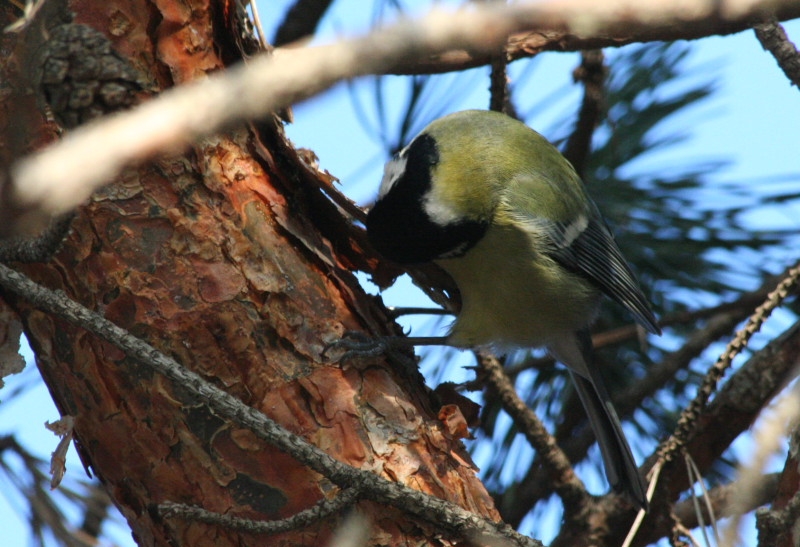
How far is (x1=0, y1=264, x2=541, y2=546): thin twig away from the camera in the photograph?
1.36 metres

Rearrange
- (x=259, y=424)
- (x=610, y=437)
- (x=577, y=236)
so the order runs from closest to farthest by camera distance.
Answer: (x=259, y=424), (x=610, y=437), (x=577, y=236)

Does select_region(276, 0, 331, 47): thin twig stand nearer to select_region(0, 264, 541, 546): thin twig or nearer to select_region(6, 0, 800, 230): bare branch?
select_region(0, 264, 541, 546): thin twig

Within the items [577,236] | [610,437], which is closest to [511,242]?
[577,236]

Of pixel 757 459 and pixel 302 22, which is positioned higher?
pixel 302 22

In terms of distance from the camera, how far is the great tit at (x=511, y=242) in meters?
2.01

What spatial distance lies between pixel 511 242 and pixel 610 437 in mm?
588

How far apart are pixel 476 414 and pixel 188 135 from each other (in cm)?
131

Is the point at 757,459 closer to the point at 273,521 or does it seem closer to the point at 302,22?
the point at 273,521

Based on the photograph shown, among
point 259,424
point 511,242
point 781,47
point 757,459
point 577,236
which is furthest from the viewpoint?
point 577,236

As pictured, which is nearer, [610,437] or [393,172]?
[393,172]

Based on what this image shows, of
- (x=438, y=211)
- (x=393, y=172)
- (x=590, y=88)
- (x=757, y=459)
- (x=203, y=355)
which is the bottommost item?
(x=757, y=459)

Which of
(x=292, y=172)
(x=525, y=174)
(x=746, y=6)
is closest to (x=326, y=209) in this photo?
(x=292, y=172)

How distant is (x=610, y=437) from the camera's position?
2.26 m

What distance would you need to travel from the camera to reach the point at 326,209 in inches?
70.7
